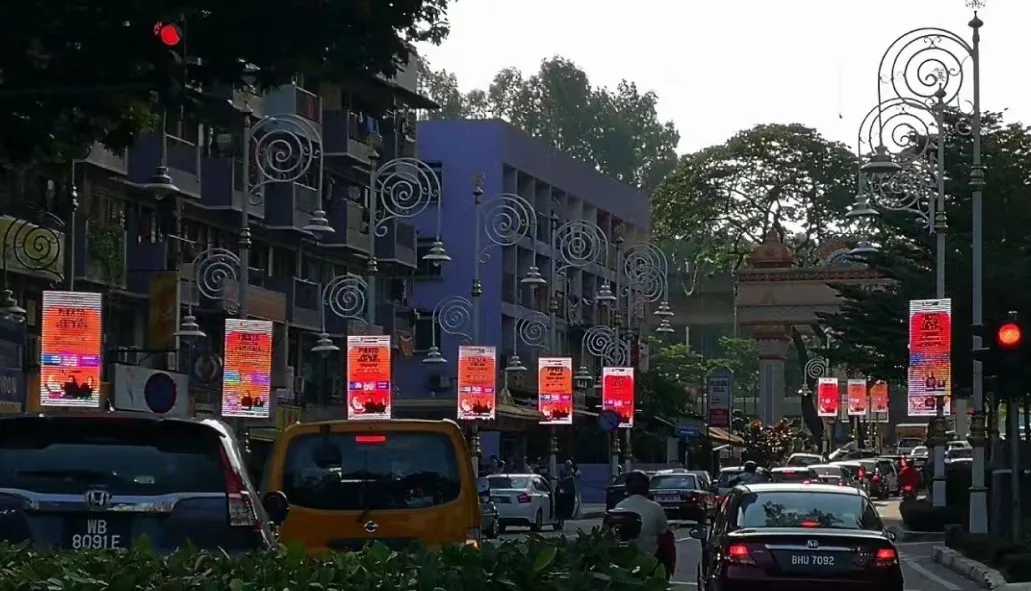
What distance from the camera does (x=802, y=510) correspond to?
18.5 metres

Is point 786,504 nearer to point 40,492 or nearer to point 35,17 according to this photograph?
point 35,17

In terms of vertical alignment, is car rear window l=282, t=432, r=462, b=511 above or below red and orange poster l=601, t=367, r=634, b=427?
below

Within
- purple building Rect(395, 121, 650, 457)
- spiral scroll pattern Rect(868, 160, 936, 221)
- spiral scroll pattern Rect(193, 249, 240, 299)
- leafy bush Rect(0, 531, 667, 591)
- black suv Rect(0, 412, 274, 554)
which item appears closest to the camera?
leafy bush Rect(0, 531, 667, 591)

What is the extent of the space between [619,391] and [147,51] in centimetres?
4611

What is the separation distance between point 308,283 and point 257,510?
45.0 m

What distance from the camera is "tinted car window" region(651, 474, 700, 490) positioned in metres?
49.8

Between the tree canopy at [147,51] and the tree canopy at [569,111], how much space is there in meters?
88.3

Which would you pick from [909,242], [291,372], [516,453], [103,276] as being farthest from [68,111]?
[516,453]

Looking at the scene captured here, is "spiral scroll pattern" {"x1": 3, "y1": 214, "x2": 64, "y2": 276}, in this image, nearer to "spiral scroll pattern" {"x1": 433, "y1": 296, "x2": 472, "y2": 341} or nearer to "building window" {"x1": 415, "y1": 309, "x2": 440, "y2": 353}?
"spiral scroll pattern" {"x1": 433, "y1": 296, "x2": 472, "y2": 341}

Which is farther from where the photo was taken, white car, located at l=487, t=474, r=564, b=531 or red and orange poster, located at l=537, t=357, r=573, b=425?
red and orange poster, located at l=537, t=357, r=573, b=425

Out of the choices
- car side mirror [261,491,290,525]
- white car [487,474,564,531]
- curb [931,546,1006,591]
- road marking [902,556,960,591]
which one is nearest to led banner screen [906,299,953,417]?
curb [931,546,1006,591]

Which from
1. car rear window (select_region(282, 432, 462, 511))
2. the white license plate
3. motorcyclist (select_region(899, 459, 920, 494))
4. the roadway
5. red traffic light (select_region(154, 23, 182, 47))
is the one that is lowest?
the roadway

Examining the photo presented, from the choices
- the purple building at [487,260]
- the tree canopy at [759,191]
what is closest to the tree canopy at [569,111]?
the tree canopy at [759,191]

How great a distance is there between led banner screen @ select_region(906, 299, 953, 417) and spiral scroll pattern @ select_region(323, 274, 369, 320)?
50.3 ft
